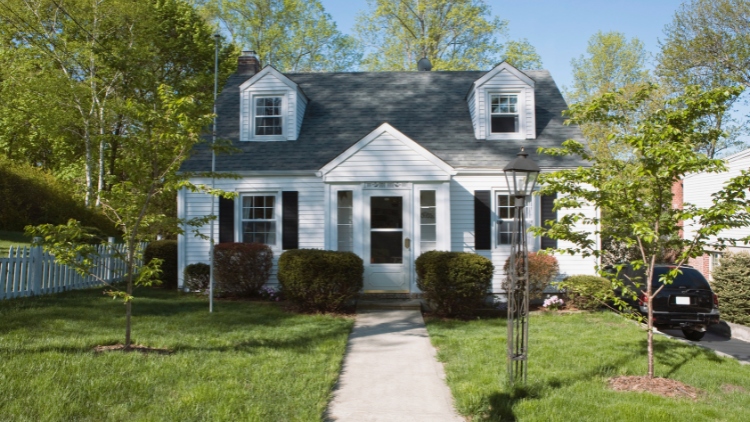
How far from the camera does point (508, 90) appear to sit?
14727 mm

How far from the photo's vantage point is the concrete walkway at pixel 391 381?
18.0ft

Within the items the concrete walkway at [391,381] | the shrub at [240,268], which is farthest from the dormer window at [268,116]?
the concrete walkway at [391,381]

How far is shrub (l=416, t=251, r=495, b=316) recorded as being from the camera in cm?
1035

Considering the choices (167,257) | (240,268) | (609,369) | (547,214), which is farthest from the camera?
(167,257)

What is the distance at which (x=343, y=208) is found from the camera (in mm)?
13148

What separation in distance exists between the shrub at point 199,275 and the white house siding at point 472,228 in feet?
19.0

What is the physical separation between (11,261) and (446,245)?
8.52 m

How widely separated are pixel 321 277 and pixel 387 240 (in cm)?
284

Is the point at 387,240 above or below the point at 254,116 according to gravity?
below

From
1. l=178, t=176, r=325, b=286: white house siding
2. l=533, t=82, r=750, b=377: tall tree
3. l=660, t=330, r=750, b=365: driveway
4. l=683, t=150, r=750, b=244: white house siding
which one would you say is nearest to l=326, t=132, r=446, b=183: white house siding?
l=178, t=176, r=325, b=286: white house siding

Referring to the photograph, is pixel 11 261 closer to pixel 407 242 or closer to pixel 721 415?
pixel 407 242

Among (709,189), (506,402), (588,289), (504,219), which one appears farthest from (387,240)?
(709,189)

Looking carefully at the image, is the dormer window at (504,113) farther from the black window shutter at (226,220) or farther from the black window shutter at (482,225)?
the black window shutter at (226,220)

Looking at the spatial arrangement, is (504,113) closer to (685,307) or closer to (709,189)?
(685,307)
